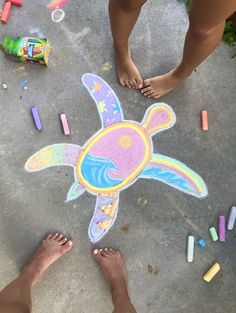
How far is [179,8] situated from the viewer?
1.94 metres

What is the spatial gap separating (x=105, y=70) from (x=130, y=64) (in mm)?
137

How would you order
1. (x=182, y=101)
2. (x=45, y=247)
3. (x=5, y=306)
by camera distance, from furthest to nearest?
(x=182, y=101), (x=45, y=247), (x=5, y=306)

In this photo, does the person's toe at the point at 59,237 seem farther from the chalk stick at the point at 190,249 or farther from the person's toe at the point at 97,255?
the chalk stick at the point at 190,249

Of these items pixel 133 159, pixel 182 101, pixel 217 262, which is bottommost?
pixel 217 262

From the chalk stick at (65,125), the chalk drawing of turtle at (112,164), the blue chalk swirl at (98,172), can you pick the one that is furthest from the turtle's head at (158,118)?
the chalk stick at (65,125)

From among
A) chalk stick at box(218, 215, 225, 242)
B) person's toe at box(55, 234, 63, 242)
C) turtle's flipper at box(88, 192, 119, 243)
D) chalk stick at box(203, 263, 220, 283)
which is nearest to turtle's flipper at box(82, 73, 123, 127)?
turtle's flipper at box(88, 192, 119, 243)

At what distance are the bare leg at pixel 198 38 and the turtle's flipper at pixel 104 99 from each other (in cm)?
15

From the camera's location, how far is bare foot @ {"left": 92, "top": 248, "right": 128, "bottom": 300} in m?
1.71

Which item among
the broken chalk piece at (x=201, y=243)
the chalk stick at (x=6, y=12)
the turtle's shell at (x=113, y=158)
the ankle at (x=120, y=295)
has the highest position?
the chalk stick at (x=6, y=12)

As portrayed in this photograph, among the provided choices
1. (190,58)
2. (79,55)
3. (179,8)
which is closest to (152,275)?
(190,58)

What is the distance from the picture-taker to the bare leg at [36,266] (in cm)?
161

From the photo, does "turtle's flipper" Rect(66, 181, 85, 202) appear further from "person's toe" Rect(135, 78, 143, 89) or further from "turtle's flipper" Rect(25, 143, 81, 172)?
"person's toe" Rect(135, 78, 143, 89)

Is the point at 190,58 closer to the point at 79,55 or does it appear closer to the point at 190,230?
the point at 79,55

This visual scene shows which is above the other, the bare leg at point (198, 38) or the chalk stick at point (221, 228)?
the bare leg at point (198, 38)
